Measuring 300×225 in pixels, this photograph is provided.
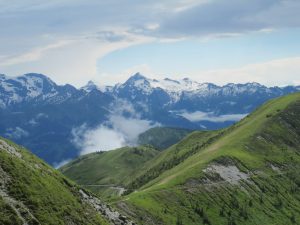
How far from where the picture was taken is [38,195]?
88875 mm

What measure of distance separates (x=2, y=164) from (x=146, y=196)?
85.7 m

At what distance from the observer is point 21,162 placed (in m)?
95.8

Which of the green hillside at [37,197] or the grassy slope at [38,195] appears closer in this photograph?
the green hillside at [37,197]

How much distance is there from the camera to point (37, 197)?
88125 mm

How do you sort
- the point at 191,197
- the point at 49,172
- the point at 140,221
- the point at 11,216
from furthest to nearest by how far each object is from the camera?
the point at 191,197 < the point at 140,221 < the point at 49,172 < the point at 11,216

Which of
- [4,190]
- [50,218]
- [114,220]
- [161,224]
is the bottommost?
[161,224]

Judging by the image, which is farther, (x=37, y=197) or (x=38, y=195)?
(x=38, y=195)

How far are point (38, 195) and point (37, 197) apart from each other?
78cm

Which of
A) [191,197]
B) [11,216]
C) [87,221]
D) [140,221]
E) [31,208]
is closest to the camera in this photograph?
[11,216]

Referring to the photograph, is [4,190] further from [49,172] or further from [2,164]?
[49,172]

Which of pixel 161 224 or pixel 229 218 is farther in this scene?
pixel 229 218

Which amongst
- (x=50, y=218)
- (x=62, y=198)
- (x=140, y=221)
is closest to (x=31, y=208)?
(x=50, y=218)

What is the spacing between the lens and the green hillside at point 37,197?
82.7m

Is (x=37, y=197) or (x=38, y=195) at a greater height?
(x=38, y=195)
